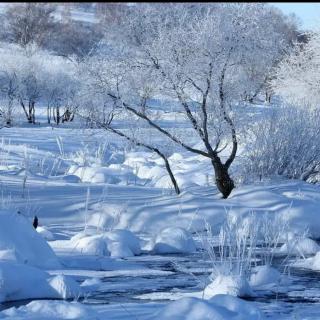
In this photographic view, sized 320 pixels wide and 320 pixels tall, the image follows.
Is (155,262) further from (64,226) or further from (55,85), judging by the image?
(55,85)

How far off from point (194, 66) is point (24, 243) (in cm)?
677

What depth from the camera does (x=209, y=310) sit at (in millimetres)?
5547

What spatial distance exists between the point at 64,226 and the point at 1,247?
4.15 meters

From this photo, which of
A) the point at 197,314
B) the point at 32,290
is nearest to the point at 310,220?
the point at 32,290

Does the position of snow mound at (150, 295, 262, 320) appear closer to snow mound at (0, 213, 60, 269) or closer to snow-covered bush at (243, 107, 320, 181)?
snow mound at (0, 213, 60, 269)

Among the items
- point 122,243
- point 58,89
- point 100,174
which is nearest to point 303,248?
point 122,243

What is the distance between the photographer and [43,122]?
42062 mm

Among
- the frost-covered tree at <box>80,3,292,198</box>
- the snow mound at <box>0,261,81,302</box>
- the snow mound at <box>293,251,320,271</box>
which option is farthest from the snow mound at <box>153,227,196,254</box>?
the frost-covered tree at <box>80,3,292,198</box>

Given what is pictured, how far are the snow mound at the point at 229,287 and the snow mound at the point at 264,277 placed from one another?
0.53 m

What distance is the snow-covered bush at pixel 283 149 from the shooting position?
1684 cm

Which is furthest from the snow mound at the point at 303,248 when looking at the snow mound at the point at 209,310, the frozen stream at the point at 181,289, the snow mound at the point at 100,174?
the snow mound at the point at 100,174

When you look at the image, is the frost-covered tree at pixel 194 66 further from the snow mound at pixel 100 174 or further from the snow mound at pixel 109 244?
the snow mound at pixel 100 174

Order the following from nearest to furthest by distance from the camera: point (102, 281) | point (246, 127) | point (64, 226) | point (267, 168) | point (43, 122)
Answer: point (102, 281) < point (64, 226) < point (246, 127) < point (267, 168) < point (43, 122)

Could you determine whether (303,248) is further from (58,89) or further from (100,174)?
(58,89)
